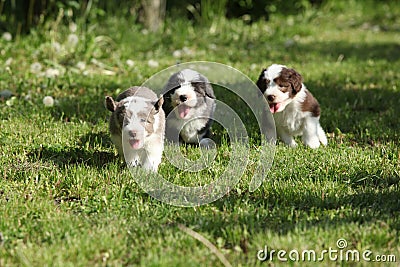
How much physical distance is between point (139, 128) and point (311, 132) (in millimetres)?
1739

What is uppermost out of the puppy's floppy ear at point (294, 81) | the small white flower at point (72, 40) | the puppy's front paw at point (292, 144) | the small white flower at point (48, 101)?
the puppy's floppy ear at point (294, 81)

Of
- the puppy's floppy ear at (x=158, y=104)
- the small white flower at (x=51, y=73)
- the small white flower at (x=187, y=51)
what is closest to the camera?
the puppy's floppy ear at (x=158, y=104)

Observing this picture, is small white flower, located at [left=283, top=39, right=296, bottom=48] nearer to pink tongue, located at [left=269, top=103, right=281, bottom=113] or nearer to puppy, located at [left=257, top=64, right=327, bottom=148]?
puppy, located at [left=257, top=64, right=327, bottom=148]

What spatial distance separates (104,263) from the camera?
3.14 metres

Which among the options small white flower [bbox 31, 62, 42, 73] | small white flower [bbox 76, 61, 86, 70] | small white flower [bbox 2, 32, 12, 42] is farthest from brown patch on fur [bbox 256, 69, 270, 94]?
small white flower [bbox 2, 32, 12, 42]

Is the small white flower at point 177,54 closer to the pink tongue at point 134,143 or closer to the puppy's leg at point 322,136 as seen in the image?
the puppy's leg at point 322,136

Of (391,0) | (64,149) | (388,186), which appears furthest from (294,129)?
(391,0)

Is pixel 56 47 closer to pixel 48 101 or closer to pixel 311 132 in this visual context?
pixel 48 101

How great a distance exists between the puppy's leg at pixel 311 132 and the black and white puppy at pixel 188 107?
871 mm

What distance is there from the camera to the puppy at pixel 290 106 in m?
4.96

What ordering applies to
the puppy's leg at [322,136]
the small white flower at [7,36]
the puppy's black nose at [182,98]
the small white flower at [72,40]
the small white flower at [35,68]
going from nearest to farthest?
the puppy's black nose at [182,98], the puppy's leg at [322,136], the small white flower at [35,68], the small white flower at [72,40], the small white flower at [7,36]

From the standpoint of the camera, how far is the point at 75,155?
4781mm

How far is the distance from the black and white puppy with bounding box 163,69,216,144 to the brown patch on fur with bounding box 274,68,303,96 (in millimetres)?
640

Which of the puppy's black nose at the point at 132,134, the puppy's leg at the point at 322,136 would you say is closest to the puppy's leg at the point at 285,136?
the puppy's leg at the point at 322,136
